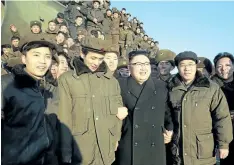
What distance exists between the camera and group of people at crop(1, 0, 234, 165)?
10.5ft

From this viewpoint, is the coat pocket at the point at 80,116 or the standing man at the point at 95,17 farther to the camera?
the standing man at the point at 95,17

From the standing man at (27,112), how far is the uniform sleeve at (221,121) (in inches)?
87.3

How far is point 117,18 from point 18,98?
12.2m

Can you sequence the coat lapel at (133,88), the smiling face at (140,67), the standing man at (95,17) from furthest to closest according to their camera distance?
the standing man at (95,17) < the coat lapel at (133,88) < the smiling face at (140,67)

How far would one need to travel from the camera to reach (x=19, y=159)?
9.66 feet

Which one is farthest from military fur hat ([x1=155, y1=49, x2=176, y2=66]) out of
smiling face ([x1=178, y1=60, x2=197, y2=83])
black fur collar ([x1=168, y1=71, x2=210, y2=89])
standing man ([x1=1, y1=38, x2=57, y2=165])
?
standing man ([x1=1, y1=38, x2=57, y2=165])

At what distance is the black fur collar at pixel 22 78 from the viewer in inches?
122

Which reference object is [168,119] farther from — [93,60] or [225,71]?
[225,71]

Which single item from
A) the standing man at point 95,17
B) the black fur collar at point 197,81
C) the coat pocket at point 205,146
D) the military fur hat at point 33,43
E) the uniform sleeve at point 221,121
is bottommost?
the coat pocket at point 205,146

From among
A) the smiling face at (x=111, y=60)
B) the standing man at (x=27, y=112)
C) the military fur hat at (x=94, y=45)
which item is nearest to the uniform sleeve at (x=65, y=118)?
the standing man at (x=27, y=112)

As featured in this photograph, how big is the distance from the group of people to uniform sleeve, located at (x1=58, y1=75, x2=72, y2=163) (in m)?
0.01

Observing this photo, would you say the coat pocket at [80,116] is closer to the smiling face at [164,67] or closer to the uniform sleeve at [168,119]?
the uniform sleeve at [168,119]

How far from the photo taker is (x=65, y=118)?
149 inches

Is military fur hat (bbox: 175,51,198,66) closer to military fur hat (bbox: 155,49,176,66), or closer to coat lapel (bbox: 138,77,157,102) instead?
coat lapel (bbox: 138,77,157,102)
